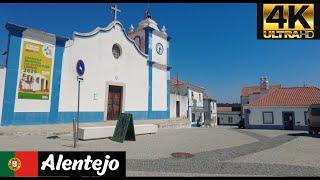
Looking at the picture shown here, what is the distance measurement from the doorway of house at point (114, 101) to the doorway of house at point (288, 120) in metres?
18.1

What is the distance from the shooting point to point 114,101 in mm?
19656

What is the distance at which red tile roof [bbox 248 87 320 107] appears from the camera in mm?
27595

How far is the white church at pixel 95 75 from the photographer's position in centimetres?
1368

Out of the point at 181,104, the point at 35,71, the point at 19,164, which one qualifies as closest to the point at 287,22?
the point at 19,164

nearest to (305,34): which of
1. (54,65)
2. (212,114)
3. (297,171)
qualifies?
(297,171)

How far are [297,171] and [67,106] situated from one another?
13.2 metres

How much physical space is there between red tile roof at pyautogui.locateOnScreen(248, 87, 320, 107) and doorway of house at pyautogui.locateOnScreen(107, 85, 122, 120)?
664 inches

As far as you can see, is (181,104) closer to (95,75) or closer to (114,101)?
(114,101)

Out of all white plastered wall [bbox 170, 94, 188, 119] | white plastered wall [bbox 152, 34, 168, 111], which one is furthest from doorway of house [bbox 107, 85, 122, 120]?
white plastered wall [bbox 170, 94, 188, 119]

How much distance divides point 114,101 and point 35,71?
21.5 ft

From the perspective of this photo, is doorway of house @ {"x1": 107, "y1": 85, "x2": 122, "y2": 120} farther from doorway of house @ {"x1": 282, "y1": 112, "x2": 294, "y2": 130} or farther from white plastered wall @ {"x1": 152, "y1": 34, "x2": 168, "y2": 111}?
doorway of house @ {"x1": 282, "y1": 112, "x2": 294, "y2": 130}

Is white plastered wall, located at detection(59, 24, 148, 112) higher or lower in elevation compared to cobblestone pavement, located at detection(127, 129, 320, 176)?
higher

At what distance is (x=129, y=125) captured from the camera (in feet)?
37.9

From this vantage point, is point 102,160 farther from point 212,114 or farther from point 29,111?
point 212,114
